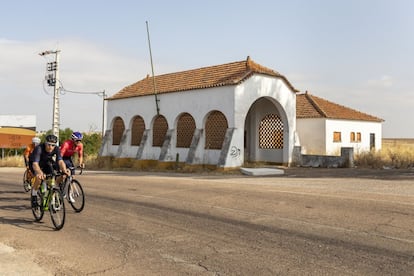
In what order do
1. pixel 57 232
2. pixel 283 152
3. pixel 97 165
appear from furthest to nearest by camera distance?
1. pixel 97 165
2. pixel 283 152
3. pixel 57 232

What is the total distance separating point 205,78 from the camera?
25.4m

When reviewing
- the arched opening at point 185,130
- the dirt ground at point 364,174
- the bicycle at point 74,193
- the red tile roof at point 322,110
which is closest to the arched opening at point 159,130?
the arched opening at point 185,130

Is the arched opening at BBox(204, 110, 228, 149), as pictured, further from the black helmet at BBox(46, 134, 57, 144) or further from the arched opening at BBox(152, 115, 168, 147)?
the black helmet at BBox(46, 134, 57, 144)

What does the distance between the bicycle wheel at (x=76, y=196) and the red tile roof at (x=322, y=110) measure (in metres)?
23.9

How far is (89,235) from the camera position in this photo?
22.1 ft

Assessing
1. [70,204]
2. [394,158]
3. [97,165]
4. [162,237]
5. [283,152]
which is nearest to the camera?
[162,237]

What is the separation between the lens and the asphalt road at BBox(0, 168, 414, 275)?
497cm

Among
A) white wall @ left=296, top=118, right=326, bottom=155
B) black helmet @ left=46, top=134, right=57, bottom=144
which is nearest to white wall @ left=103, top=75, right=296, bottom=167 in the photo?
white wall @ left=296, top=118, right=326, bottom=155

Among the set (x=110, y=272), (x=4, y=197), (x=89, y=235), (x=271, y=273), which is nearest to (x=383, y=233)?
(x=271, y=273)

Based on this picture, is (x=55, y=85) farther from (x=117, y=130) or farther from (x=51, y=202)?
(x=51, y=202)

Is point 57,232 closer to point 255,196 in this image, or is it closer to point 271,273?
point 271,273

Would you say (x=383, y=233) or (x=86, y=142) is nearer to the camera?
(x=383, y=233)

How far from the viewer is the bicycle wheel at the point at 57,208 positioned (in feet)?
23.5

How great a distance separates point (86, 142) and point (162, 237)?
1392 inches
